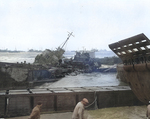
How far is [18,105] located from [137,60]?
6590 mm

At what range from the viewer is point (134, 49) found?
739 centimetres

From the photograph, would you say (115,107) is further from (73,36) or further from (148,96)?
(73,36)

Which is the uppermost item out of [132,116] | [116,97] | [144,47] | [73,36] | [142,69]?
A: [73,36]

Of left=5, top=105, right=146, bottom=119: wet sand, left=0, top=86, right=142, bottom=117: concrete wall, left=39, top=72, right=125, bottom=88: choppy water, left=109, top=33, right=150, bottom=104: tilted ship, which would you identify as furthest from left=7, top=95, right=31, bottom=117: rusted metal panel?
left=39, top=72, right=125, bottom=88: choppy water

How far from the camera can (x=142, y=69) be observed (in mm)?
7098

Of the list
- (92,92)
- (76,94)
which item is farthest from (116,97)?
(76,94)

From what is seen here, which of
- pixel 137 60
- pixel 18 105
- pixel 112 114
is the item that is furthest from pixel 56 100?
pixel 137 60

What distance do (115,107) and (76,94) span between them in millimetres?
2652

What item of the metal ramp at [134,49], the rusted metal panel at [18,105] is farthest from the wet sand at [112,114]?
the metal ramp at [134,49]

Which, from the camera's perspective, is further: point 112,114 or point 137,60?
point 112,114

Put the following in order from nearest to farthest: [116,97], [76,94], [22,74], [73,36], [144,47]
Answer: [144,47], [76,94], [116,97], [22,74], [73,36]

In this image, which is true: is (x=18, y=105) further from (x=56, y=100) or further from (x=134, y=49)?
(x=134, y=49)

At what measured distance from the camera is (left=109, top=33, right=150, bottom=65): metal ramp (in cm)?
656

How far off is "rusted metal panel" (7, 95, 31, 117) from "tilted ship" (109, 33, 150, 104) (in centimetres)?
563
